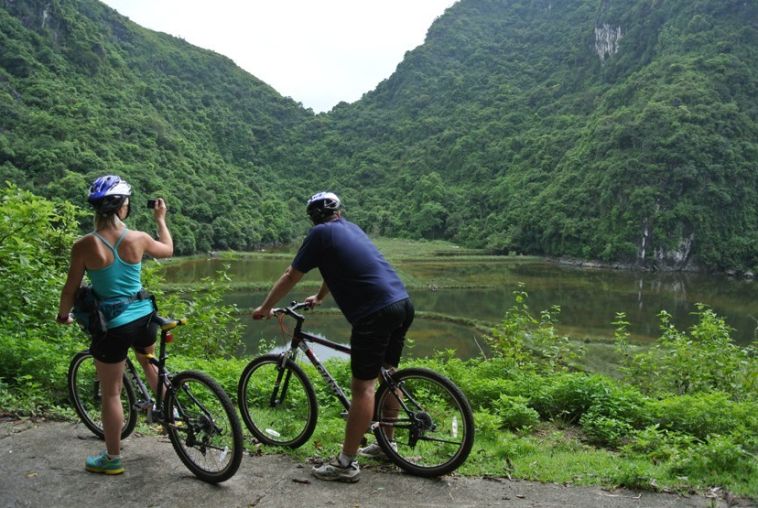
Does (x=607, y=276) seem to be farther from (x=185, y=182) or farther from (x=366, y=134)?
(x=366, y=134)

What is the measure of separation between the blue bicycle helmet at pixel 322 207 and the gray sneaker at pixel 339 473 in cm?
168

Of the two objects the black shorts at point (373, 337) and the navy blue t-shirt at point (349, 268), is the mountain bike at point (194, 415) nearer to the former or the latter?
the black shorts at point (373, 337)

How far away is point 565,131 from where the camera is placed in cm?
13625

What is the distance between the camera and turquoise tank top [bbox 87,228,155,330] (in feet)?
11.9

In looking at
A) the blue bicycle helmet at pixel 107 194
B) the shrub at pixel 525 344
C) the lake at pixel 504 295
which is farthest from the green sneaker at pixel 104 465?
the lake at pixel 504 295

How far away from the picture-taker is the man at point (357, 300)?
3.69 meters

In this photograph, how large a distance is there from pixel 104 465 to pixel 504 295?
45483 mm

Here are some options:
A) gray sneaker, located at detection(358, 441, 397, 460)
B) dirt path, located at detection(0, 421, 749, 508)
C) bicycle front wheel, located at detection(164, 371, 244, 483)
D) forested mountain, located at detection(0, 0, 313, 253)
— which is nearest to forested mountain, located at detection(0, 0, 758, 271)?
forested mountain, located at detection(0, 0, 313, 253)

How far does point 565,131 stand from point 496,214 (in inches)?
1384

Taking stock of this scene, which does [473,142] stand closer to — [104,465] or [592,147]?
[592,147]

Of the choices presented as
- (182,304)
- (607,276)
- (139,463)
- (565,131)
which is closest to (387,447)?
(139,463)

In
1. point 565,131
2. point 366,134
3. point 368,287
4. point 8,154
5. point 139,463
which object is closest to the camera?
point 368,287

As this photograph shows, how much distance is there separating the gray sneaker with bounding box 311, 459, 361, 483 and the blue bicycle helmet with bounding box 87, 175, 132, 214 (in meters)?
2.23

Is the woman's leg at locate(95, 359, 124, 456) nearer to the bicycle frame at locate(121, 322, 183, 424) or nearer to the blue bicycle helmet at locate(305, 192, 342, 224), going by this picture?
the bicycle frame at locate(121, 322, 183, 424)
